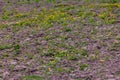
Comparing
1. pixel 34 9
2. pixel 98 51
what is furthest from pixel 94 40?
pixel 34 9

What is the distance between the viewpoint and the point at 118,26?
10164 millimetres

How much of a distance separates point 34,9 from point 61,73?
6.04 m

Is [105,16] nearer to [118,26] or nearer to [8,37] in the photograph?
[118,26]

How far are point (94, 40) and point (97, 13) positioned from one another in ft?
9.53

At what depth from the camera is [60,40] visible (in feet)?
29.7

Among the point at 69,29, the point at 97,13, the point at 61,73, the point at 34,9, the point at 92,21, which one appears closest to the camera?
the point at 61,73

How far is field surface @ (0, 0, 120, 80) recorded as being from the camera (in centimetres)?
710

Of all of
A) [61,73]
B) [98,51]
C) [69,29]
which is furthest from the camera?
[69,29]

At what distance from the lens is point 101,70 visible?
277 inches

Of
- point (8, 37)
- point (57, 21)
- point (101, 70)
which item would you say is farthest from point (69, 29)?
point (101, 70)

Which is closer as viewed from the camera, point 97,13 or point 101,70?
point 101,70

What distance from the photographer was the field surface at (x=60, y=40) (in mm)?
7098

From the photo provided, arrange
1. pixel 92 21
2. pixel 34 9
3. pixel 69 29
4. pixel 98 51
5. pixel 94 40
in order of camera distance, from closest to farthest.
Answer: pixel 98 51, pixel 94 40, pixel 69 29, pixel 92 21, pixel 34 9

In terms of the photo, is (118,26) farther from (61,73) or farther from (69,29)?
(61,73)
